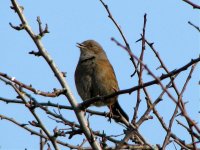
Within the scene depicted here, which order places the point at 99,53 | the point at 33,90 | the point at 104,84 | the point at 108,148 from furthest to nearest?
the point at 99,53
the point at 104,84
the point at 108,148
the point at 33,90

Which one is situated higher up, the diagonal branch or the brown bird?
the brown bird

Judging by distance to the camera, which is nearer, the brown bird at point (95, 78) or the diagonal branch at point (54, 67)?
the diagonal branch at point (54, 67)

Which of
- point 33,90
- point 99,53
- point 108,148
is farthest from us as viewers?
point 99,53

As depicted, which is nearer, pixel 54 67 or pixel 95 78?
pixel 54 67

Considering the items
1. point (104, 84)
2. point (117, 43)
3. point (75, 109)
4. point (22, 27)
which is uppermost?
point (104, 84)

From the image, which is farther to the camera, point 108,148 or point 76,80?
point 76,80

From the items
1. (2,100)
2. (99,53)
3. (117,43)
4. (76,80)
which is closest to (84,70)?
(76,80)

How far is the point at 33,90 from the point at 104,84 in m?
4.22

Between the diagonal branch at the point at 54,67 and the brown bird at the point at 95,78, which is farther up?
the brown bird at the point at 95,78

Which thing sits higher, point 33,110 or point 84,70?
point 84,70

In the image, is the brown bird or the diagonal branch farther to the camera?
the brown bird

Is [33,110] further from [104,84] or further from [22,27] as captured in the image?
[104,84]

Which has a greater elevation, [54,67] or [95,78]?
[95,78]

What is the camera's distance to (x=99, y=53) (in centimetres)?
870
